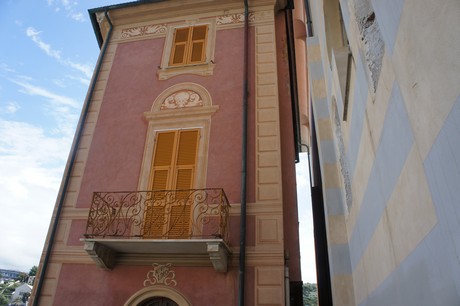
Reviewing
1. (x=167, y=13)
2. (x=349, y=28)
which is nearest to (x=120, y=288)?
(x=349, y=28)

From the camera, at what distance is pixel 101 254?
677 cm

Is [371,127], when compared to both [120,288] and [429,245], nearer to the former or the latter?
[429,245]

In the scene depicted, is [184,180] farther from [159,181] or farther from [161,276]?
[161,276]

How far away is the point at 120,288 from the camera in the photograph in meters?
6.86

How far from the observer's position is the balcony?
21.5 ft

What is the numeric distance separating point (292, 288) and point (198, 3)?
27.8 feet

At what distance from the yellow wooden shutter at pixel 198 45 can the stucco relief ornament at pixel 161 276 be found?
5597 mm

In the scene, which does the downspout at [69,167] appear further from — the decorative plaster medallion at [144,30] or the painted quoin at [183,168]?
the decorative plaster medallion at [144,30]

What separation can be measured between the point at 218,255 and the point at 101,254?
92.9 inches

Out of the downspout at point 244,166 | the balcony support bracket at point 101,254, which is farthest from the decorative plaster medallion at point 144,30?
the balcony support bracket at point 101,254

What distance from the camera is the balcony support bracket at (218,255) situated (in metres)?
6.14

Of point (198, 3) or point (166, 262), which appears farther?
point (198, 3)

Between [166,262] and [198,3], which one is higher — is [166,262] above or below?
below

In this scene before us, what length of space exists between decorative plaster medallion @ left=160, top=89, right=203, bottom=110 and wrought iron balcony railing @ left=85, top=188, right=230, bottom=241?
8.06ft
